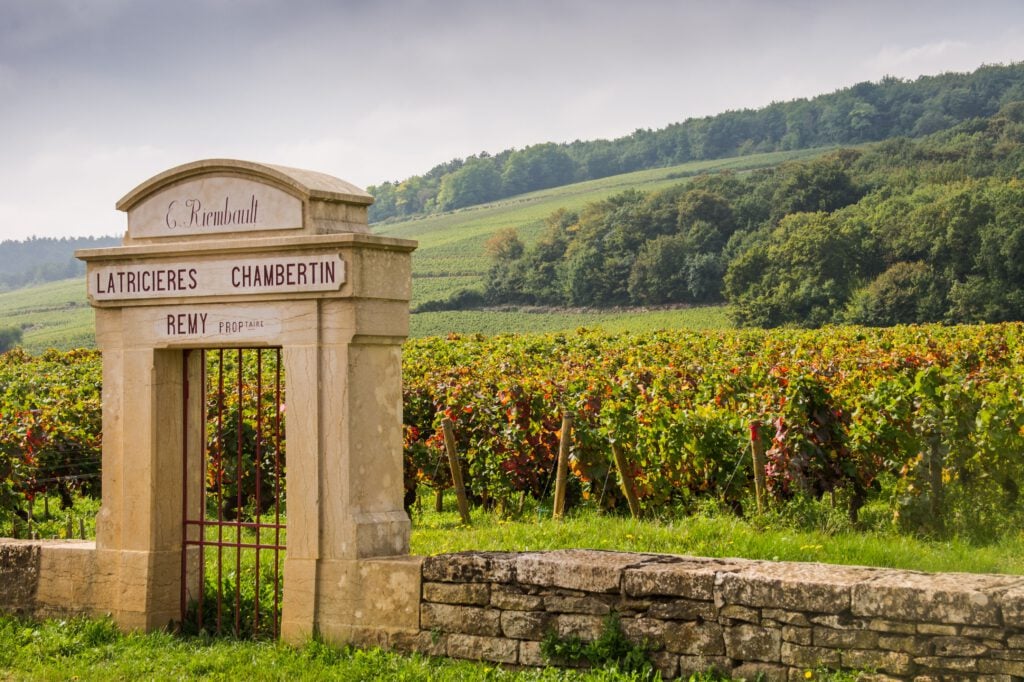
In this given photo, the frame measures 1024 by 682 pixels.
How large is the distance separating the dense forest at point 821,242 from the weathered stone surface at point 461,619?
182 feet

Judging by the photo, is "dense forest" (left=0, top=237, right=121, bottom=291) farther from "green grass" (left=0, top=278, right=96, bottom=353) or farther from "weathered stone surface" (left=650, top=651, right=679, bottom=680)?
"weathered stone surface" (left=650, top=651, right=679, bottom=680)

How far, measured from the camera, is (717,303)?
6962 centimetres

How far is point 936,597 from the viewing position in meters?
5.12

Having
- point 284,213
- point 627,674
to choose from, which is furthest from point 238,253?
point 627,674

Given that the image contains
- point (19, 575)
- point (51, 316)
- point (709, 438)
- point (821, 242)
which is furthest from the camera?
point (51, 316)

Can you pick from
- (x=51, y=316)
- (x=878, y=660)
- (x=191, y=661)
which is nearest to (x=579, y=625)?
(x=878, y=660)

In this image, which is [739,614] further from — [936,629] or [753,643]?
[936,629]

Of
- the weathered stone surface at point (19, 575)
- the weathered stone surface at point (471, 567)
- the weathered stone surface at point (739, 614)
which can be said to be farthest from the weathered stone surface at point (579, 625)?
the weathered stone surface at point (19, 575)

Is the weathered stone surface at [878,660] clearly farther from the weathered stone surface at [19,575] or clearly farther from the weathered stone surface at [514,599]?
the weathered stone surface at [19,575]

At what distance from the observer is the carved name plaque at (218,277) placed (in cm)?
673

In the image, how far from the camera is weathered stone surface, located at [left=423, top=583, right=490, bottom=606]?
248 inches

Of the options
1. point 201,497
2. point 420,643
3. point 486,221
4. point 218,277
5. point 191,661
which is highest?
point 486,221

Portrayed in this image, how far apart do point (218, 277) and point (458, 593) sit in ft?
8.06

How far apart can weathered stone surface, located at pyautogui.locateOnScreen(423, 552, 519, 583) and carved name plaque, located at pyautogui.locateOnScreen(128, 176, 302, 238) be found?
7.07 ft
